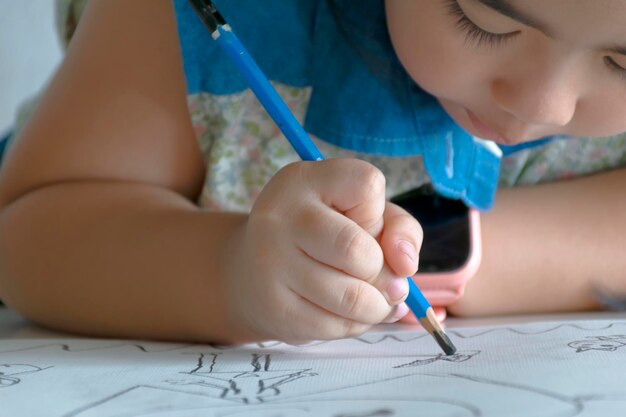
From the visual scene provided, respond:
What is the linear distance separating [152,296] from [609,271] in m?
0.32

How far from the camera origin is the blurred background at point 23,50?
3.14 feet

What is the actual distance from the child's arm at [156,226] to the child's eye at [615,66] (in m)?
0.13

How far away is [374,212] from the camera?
443 mm

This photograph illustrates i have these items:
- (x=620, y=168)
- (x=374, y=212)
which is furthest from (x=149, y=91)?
(x=620, y=168)

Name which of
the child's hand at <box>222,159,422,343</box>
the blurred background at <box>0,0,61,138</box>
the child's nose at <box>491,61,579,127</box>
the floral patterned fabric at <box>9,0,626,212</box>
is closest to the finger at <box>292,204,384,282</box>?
the child's hand at <box>222,159,422,343</box>

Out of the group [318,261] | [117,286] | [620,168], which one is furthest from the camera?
[620,168]

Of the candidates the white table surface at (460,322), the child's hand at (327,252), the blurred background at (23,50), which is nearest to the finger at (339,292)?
the child's hand at (327,252)

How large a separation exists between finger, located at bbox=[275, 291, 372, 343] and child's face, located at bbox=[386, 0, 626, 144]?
0.15 meters

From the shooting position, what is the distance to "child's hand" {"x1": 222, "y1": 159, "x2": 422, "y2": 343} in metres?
0.43

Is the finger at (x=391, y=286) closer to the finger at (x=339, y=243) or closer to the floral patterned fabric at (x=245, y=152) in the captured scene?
the finger at (x=339, y=243)

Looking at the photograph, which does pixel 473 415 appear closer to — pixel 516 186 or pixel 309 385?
pixel 309 385

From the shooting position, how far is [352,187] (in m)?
0.44

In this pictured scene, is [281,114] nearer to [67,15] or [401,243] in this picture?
[401,243]

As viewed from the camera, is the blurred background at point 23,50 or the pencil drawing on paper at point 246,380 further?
the blurred background at point 23,50
